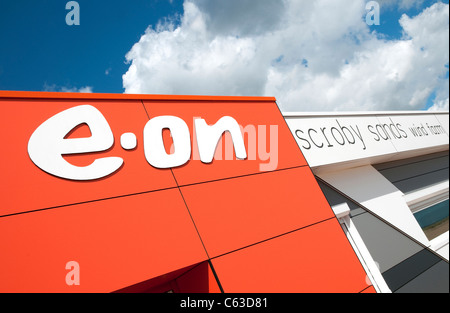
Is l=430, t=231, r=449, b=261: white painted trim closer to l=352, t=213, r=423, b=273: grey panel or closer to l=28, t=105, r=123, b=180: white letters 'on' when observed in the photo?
l=352, t=213, r=423, b=273: grey panel

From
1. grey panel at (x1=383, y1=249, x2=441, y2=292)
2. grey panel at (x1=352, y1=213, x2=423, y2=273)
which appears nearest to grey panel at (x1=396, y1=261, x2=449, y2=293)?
grey panel at (x1=383, y1=249, x2=441, y2=292)

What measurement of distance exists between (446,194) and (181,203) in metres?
10.4

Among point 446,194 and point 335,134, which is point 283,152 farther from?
point 446,194

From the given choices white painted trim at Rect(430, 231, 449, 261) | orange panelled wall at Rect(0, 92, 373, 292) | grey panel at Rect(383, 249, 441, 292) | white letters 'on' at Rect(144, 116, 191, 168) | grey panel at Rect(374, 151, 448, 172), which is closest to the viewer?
orange panelled wall at Rect(0, 92, 373, 292)

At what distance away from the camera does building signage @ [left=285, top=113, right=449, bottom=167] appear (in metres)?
5.52

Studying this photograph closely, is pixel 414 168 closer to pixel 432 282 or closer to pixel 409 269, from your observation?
pixel 432 282

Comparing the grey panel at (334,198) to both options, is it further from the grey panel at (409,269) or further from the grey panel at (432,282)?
the grey panel at (432,282)

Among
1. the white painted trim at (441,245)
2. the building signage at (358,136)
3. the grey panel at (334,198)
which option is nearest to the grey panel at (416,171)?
the building signage at (358,136)

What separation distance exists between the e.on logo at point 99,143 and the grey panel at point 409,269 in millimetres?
A: 4351

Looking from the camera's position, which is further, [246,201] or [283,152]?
[283,152]

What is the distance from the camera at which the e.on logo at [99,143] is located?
2.81 m

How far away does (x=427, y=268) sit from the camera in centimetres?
623

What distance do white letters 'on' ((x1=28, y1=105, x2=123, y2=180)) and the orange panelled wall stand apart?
7 cm

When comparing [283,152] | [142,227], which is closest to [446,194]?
[283,152]
